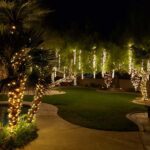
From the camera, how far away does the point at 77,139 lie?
11055 millimetres

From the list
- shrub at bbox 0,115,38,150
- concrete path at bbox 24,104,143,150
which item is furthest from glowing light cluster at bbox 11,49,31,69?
concrete path at bbox 24,104,143,150

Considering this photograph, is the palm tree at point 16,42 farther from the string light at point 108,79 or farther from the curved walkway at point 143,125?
the string light at point 108,79

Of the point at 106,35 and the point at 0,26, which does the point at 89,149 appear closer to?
the point at 0,26

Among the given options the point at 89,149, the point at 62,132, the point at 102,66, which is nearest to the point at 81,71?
the point at 102,66

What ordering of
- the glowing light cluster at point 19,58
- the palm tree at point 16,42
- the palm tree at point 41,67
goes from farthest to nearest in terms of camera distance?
1. the palm tree at point 41,67
2. the glowing light cluster at point 19,58
3. the palm tree at point 16,42

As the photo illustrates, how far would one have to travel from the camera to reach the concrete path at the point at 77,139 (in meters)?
10.1

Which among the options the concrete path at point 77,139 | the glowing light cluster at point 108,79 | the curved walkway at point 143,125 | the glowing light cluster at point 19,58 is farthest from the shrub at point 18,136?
the glowing light cluster at point 108,79

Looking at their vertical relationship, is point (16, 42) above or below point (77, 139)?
above

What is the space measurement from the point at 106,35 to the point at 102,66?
332cm

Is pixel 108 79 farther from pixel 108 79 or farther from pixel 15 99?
pixel 15 99

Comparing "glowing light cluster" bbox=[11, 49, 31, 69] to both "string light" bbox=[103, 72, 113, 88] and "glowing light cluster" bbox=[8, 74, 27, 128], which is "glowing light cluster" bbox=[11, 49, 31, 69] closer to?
"glowing light cluster" bbox=[8, 74, 27, 128]

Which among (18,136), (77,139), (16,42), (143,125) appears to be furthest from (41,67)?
(143,125)

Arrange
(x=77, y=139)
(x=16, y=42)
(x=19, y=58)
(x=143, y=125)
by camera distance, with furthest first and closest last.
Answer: (x=143, y=125) → (x=77, y=139) → (x=19, y=58) → (x=16, y=42)

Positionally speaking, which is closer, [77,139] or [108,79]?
[77,139]
